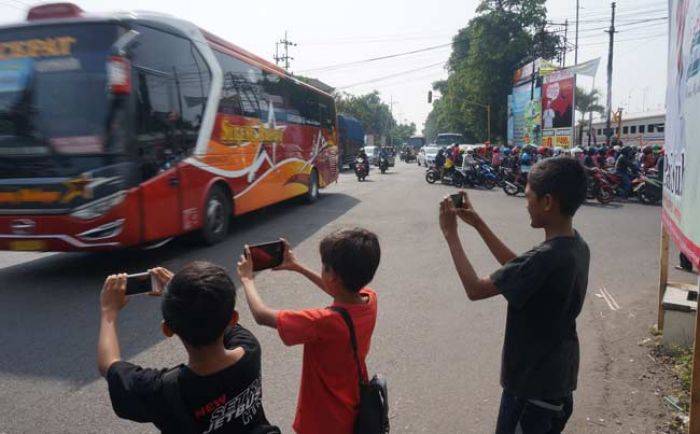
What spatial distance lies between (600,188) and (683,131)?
39.4ft

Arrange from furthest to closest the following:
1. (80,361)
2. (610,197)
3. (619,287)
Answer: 1. (610,197)
2. (619,287)
3. (80,361)

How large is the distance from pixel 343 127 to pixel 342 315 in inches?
1177

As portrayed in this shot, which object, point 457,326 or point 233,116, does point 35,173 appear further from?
point 457,326

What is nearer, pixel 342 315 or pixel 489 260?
pixel 342 315

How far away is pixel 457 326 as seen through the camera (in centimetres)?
507

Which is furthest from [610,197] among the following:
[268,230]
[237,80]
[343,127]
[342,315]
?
[343,127]

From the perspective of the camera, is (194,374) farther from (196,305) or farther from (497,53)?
(497,53)

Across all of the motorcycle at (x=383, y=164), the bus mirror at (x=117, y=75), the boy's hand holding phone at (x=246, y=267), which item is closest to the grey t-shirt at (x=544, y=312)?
the boy's hand holding phone at (x=246, y=267)

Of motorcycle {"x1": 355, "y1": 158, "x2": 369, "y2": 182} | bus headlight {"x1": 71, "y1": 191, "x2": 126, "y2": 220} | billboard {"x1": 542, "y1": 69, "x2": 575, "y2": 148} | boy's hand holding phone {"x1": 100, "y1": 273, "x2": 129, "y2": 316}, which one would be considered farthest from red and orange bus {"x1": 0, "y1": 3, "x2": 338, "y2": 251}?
billboard {"x1": 542, "y1": 69, "x2": 575, "y2": 148}

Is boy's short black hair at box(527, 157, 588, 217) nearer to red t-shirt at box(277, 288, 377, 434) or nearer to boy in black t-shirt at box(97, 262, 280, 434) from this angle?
red t-shirt at box(277, 288, 377, 434)

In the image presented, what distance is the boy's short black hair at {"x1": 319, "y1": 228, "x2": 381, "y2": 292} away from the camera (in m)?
1.97

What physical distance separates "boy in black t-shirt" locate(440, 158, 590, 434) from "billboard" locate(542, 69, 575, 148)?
93.7 feet

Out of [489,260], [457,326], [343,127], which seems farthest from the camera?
[343,127]

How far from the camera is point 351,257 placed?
1967mm
